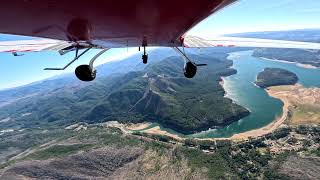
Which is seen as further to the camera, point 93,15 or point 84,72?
point 84,72

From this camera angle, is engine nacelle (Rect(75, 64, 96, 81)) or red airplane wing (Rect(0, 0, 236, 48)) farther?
engine nacelle (Rect(75, 64, 96, 81))

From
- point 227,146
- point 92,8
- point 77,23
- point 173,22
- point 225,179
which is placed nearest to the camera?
point 92,8

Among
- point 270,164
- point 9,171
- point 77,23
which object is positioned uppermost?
point 77,23

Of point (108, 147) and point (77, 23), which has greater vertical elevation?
point (77, 23)

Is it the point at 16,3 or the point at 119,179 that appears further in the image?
the point at 119,179

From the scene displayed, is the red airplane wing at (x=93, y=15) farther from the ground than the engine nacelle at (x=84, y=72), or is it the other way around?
the red airplane wing at (x=93, y=15)

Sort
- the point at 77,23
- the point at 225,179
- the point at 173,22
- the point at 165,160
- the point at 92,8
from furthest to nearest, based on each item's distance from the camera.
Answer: the point at 165,160 → the point at 225,179 → the point at 173,22 → the point at 77,23 → the point at 92,8

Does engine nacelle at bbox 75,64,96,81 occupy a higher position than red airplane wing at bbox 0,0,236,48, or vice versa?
red airplane wing at bbox 0,0,236,48

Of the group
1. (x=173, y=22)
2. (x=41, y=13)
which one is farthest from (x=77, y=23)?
(x=173, y=22)

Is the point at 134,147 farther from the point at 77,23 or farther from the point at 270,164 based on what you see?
the point at 77,23

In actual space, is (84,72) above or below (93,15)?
below

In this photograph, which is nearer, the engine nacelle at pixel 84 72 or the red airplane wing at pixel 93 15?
the red airplane wing at pixel 93 15
